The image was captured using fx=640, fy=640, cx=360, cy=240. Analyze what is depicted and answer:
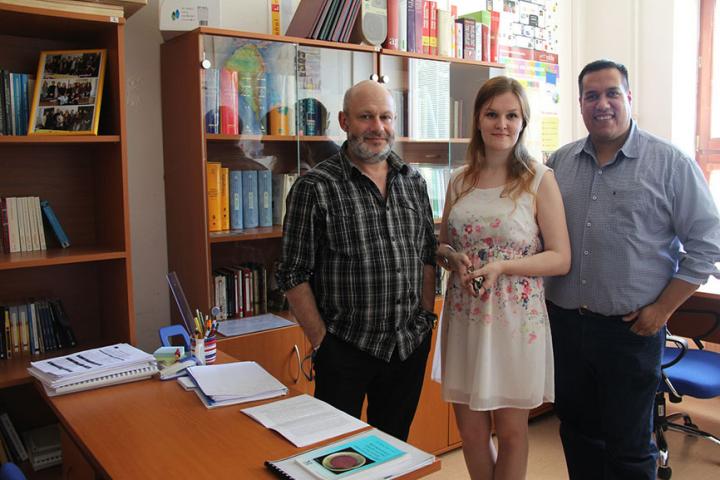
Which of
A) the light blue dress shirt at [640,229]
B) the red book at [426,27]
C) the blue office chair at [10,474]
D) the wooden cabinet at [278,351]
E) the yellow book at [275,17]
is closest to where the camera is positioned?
the blue office chair at [10,474]

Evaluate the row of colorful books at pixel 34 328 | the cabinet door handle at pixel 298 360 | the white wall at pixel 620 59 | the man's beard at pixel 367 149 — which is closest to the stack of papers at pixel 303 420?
the man's beard at pixel 367 149

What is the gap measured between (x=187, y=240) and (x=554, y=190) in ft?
4.90

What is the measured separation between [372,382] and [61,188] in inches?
55.2

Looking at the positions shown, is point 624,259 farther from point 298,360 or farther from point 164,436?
point 164,436

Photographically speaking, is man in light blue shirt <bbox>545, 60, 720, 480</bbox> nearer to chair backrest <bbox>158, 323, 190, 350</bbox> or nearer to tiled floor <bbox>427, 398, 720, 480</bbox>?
tiled floor <bbox>427, 398, 720, 480</bbox>

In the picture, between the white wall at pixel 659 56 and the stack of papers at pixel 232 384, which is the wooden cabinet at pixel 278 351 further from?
the white wall at pixel 659 56

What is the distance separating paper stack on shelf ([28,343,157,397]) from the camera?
181cm

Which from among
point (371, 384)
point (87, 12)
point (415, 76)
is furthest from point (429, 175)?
point (87, 12)

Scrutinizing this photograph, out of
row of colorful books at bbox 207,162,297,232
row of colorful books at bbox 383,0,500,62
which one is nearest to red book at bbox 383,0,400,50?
row of colorful books at bbox 383,0,500,62

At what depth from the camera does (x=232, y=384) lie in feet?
5.97

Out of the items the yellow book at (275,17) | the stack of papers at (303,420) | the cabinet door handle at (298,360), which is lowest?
the cabinet door handle at (298,360)

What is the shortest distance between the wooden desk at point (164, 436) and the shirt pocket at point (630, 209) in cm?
108

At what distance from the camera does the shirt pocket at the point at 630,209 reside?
203cm

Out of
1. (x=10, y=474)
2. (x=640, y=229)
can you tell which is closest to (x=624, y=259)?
(x=640, y=229)
